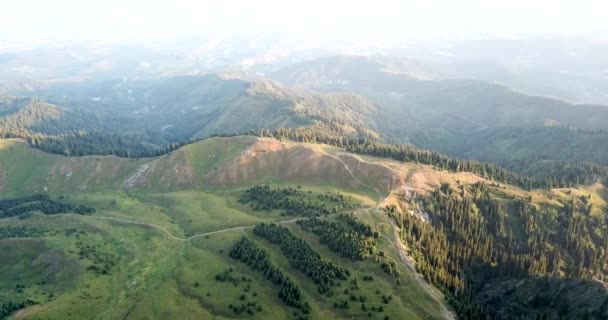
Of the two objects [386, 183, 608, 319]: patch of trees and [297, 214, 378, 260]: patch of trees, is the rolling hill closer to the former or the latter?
[386, 183, 608, 319]: patch of trees

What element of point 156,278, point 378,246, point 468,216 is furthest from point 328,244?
point 468,216

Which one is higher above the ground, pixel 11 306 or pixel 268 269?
pixel 11 306

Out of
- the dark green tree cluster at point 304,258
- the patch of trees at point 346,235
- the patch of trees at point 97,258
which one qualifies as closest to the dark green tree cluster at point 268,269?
the dark green tree cluster at point 304,258

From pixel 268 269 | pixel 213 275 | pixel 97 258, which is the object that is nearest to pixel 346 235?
pixel 268 269

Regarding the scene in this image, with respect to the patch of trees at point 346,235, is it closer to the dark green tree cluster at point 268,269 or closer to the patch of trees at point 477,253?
the patch of trees at point 477,253

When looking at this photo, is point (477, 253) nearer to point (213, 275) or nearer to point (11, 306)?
point (213, 275)

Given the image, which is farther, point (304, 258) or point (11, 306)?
point (304, 258)

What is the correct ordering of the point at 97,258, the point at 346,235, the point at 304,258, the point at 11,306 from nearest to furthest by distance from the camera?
1. the point at 11,306
2. the point at 304,258
3. the point at 97,258
4. the point at 346,235
